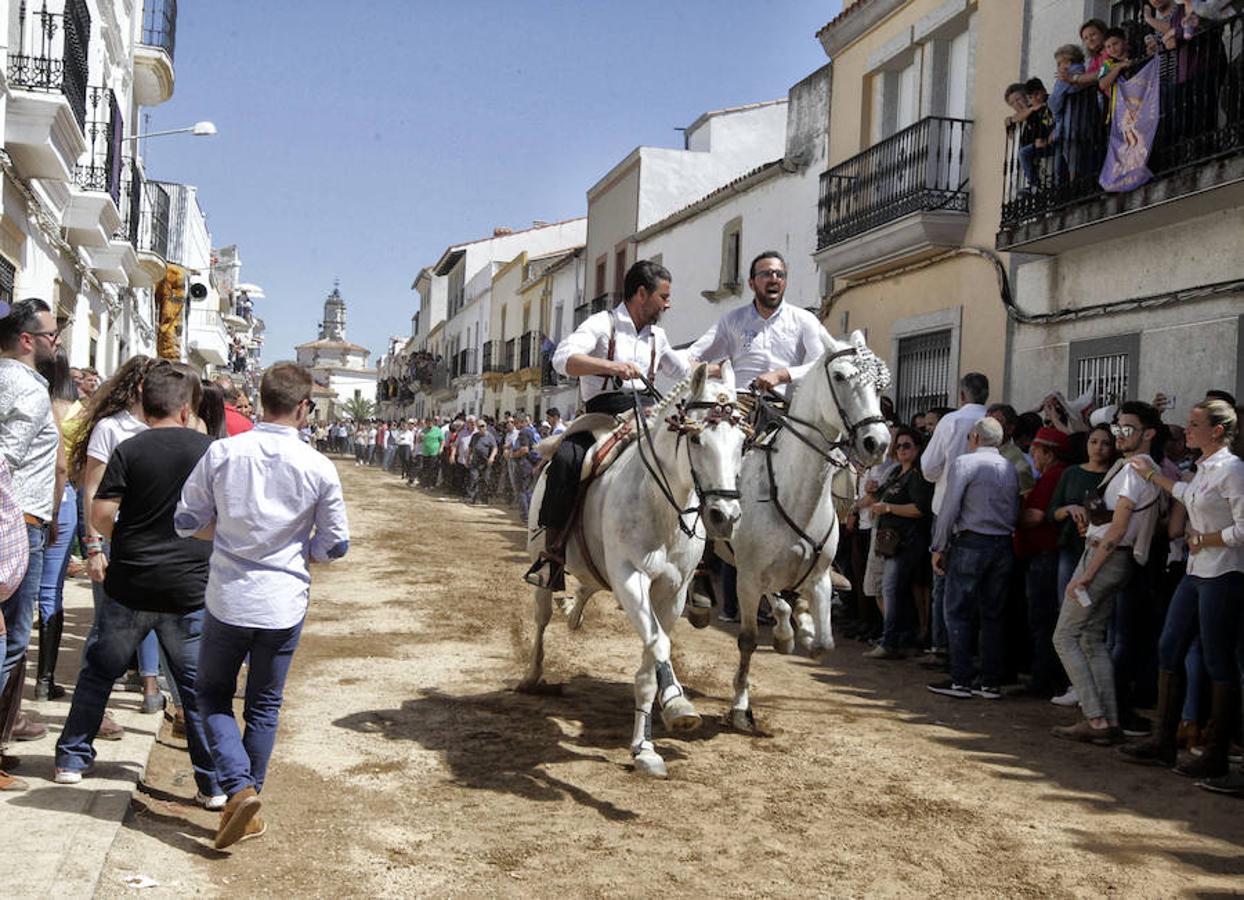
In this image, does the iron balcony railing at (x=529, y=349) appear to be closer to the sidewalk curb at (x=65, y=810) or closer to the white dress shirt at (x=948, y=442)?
the white dress shirt at (x=948, y=442)

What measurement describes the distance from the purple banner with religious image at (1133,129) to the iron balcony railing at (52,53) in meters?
10.9

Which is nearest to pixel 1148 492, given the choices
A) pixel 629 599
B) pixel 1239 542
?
pixel 1239 542

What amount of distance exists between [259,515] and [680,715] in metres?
2.11

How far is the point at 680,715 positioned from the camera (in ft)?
17.9

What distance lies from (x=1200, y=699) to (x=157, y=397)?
5669 mm

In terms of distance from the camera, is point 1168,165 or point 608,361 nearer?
point 608,361

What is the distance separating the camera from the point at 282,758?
598 centimetres

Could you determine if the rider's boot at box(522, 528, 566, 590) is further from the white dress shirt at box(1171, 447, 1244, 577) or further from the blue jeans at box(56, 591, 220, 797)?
the white dress shirt at box(1171, 447, 1244, 577)

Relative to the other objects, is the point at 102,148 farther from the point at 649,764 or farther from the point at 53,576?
the point at 649,764

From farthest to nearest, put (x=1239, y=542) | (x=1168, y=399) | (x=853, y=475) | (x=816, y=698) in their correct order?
(x=1168, y=399) < (x=816, y=698) < (x=853, y=475) < (x=1239, y=542)

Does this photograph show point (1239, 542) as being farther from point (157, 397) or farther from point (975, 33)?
point (975, 33)

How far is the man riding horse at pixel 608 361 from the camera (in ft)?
21.5

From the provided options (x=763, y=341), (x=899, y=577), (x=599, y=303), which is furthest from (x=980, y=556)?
(x=599, y=303)

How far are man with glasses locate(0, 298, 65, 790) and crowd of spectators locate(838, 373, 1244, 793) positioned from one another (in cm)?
566
